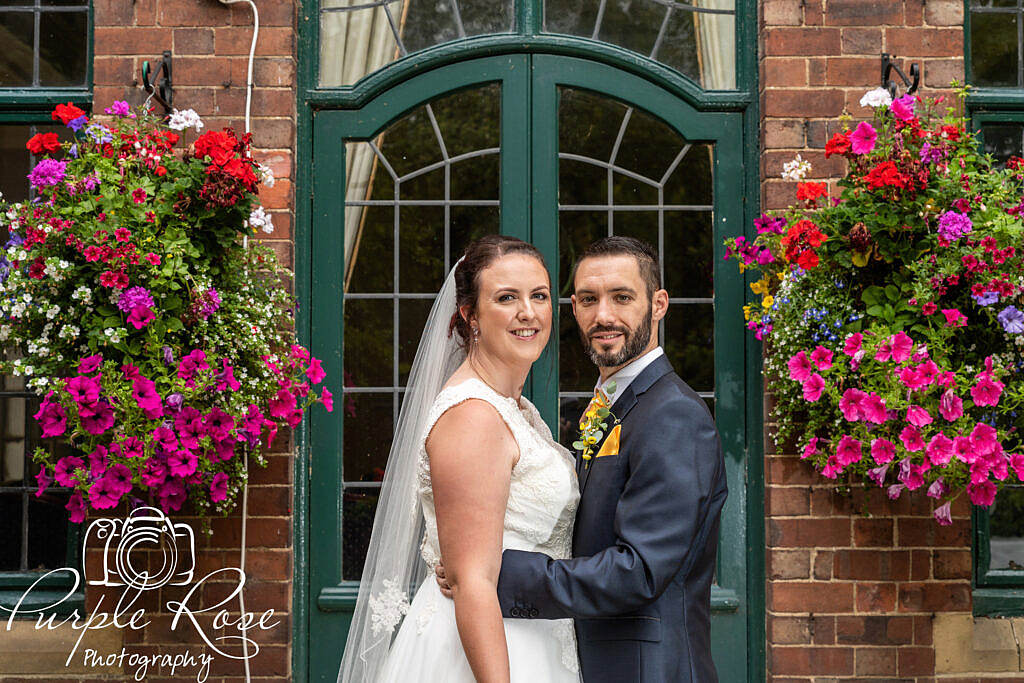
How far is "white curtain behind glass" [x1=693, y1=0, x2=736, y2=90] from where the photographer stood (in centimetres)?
398

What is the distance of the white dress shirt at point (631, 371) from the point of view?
2561mm

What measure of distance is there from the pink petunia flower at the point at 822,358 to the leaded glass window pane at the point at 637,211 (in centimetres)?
76

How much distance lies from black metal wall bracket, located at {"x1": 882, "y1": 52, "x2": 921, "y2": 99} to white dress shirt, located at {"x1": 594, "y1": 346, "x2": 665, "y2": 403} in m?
1.80

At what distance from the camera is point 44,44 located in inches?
158

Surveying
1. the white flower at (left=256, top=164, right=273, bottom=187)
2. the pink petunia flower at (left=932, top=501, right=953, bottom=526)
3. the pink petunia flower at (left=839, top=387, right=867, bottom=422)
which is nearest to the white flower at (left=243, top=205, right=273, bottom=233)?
the white flower at (left=256, top=164, right=273, bottom=187)


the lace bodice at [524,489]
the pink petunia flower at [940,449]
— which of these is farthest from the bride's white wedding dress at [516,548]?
the pink petunia flower at [940,449]

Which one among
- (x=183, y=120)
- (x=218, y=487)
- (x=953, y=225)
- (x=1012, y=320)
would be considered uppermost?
(x=183, y=120)

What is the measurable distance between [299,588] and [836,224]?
8.20 feet

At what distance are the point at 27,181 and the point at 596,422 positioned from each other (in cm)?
280

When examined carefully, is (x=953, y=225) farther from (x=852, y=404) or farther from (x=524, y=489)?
(x=524, y=489)

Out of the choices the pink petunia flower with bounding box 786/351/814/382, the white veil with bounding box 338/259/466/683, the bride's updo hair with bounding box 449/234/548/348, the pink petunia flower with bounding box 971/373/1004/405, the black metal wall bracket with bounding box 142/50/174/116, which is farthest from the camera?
the black metal wall bracket with bounding box 142/50/174/116

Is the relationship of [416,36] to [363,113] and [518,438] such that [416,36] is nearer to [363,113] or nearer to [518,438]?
[363,113]

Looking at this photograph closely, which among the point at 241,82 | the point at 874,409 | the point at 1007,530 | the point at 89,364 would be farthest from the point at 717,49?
the point at 89,364
